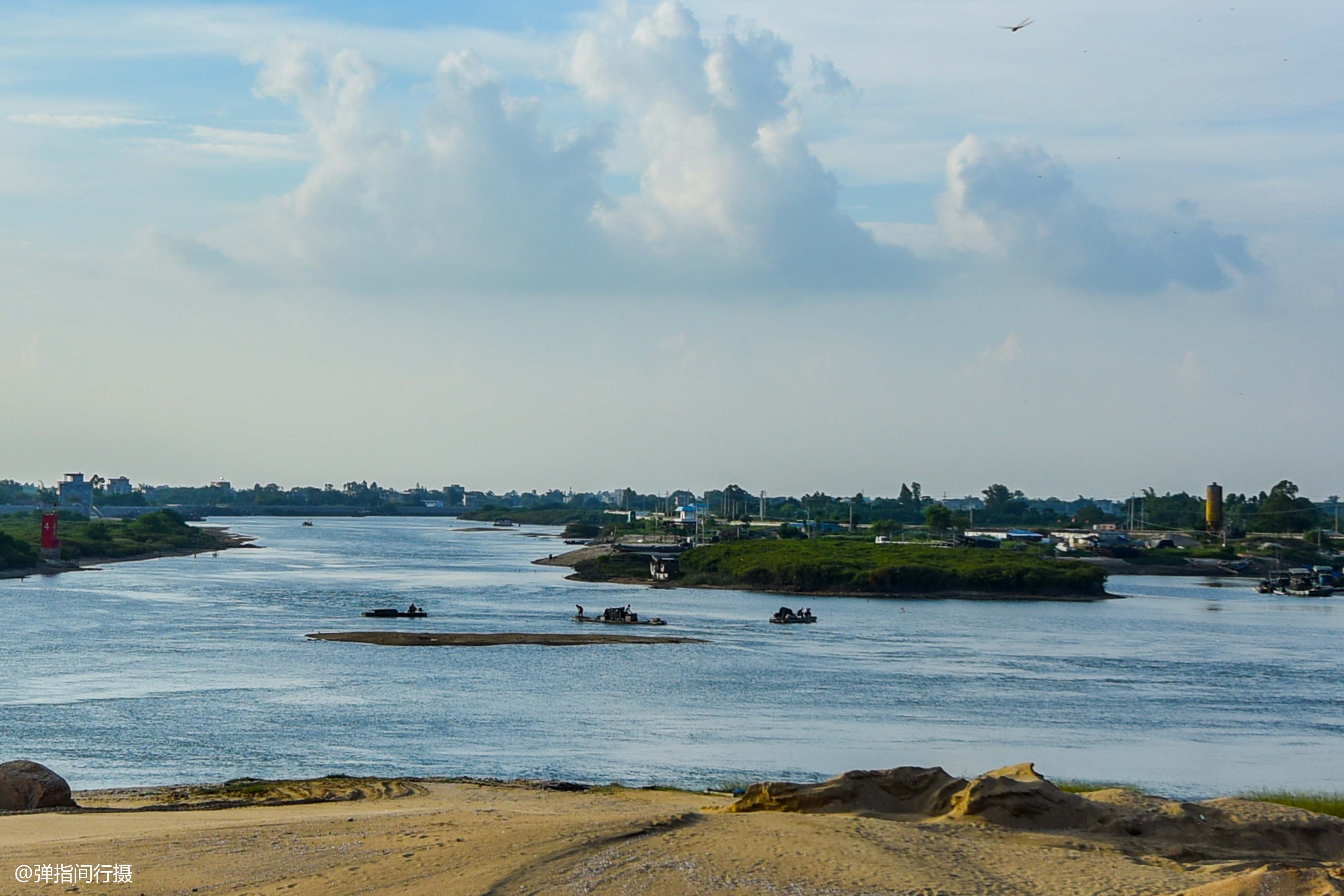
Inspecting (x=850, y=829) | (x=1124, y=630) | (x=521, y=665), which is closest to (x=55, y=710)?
(x=521, y=665)

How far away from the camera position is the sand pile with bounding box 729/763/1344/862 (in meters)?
19.8

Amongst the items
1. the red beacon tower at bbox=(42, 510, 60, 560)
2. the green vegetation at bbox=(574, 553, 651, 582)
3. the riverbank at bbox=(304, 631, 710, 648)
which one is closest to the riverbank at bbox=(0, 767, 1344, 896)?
the riverbank at bbox=(304, 631, 710, 648)

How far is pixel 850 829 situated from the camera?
733 inches

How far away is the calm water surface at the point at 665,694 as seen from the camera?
33781mm

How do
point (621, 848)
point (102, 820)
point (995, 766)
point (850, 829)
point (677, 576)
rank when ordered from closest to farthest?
point (621, 848) < point (850, 829) < point (102, 820) < point (995, 766) < point (677, 576)

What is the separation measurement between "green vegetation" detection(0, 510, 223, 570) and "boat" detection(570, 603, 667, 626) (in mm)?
57883

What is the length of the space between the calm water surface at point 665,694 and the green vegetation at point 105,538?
20637 millimetres

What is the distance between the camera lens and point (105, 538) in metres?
146

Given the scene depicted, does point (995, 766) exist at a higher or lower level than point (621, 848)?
lower

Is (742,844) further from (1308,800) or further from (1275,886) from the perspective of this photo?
(1308,800)

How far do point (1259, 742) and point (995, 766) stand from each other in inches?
457

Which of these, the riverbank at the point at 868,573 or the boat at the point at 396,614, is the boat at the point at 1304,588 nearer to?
the riverbank at the point at 868,573

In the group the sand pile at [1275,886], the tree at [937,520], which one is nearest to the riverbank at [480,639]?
the sand pile at [1275,886]

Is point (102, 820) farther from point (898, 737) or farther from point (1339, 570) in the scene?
point (1339, 570)
